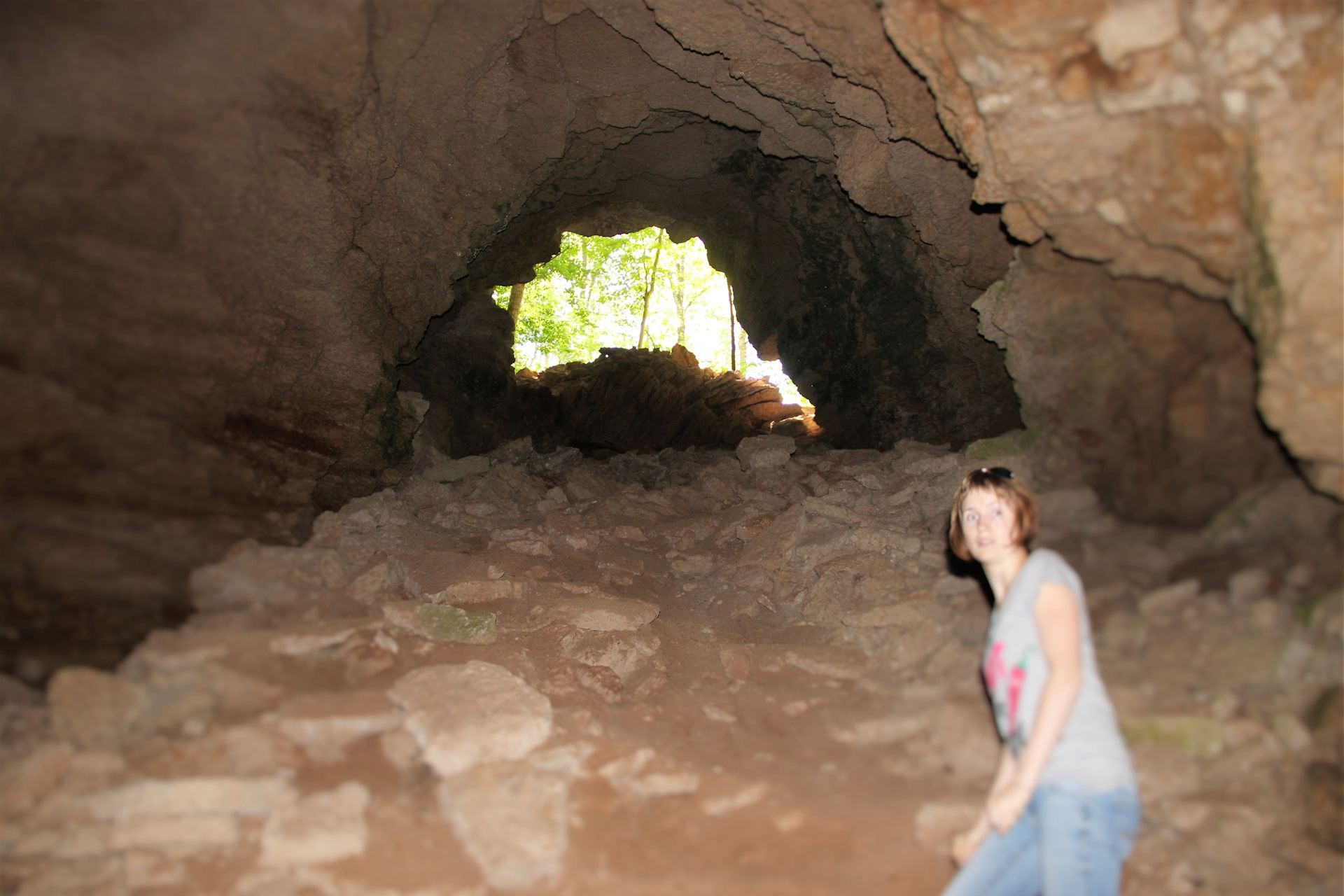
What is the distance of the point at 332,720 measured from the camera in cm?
305

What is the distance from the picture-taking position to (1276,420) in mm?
2828

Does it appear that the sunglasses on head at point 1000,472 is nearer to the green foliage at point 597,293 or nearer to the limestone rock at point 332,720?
the limestone rock at point 332,720

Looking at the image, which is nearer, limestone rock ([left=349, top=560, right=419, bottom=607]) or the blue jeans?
the blue jeans

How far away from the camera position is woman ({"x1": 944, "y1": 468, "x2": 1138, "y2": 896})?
81.7 inches

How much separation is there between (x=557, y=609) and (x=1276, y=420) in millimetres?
3490

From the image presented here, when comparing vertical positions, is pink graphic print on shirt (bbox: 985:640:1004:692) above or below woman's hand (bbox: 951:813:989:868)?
above

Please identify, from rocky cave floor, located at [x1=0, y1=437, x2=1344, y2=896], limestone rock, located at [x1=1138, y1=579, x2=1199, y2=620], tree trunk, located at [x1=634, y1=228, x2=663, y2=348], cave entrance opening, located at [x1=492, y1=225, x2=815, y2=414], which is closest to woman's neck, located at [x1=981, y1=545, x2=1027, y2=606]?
rocky cave floor, located at [x1=0, y1=437, x2=1344, y2=896]

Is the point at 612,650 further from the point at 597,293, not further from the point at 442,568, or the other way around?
the point at 597,293

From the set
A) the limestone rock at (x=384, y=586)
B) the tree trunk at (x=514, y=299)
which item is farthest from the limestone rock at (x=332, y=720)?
the tree trunk at (x=514, y=299)

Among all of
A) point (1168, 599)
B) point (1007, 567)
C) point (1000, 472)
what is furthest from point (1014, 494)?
point (1168, 599)

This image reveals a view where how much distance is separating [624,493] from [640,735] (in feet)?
12.0

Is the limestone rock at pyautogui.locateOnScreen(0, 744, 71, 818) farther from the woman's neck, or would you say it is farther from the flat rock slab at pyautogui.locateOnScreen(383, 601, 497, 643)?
the woman's neck

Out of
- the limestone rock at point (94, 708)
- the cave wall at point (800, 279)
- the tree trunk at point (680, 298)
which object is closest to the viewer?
the limestone rock at point (94, 708)

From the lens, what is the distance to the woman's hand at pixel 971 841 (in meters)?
2.24
